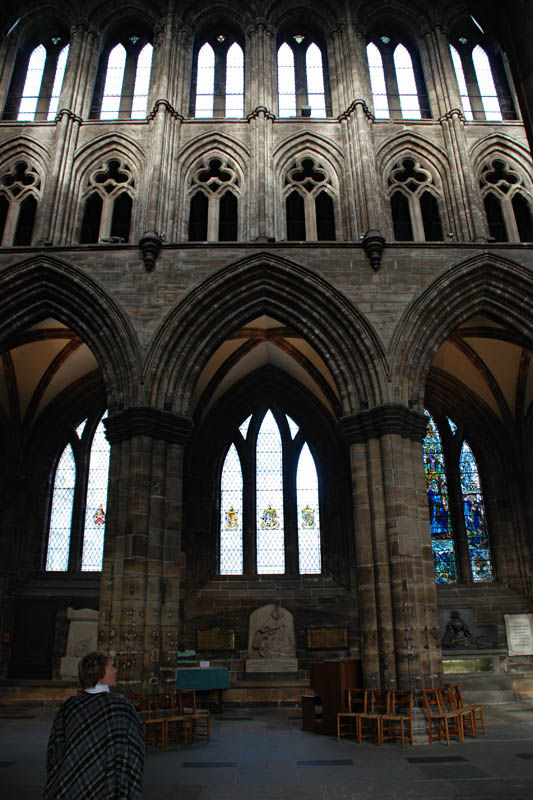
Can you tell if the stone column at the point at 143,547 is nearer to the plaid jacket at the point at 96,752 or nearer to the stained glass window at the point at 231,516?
the stained glass window at the point at 231,516

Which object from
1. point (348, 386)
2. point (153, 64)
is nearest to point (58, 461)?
point (348, 386)

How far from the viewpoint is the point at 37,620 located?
15.6 metres

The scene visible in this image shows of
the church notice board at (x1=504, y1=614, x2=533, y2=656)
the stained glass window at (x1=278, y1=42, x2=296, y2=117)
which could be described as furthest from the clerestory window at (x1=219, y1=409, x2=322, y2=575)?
the stained glass window at (x1=278, y1=42, x2=296, y2=117)

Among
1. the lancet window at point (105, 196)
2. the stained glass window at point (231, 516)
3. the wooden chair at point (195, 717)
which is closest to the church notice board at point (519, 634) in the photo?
the stained glass window at point (231, 516)

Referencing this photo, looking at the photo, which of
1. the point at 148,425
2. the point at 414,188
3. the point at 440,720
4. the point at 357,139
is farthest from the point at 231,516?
the point at 357,139

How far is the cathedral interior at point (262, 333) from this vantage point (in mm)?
11766

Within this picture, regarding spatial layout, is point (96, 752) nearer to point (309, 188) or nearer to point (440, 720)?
point (440, 720)

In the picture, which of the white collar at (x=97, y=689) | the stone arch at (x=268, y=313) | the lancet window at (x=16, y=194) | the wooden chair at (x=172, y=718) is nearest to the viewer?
the white collar at (x=97, y=689)

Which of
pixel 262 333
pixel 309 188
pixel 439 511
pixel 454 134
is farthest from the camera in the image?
pixel 439 511

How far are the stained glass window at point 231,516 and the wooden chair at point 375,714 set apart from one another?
6543 mm

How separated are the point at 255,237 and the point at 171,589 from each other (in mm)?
7440

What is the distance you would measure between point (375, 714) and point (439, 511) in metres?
8.56

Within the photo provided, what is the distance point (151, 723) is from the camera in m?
9.20

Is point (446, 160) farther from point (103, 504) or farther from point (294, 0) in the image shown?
point (103, 504)
